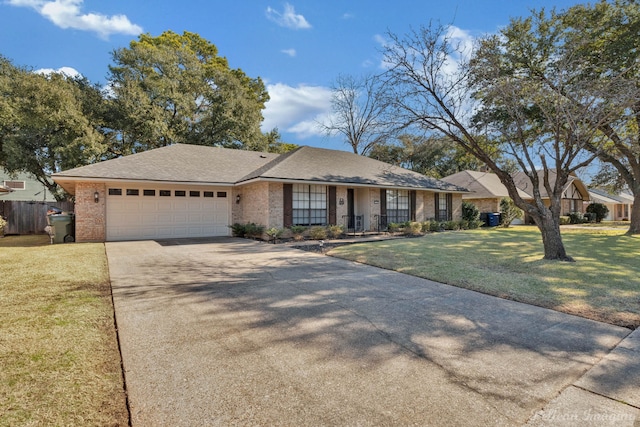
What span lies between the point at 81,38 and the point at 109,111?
5.68m

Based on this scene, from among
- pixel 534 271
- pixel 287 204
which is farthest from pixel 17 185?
pixel 534 271

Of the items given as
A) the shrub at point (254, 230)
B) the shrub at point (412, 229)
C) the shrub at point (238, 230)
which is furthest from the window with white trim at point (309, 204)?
the shrub at point (412, 229)

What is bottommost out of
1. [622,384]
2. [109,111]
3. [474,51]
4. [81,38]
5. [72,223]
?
[622,384]

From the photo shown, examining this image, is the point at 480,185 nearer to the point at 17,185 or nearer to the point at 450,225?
the point at 450,225

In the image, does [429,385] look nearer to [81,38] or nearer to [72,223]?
[72,223]

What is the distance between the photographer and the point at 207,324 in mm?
3947

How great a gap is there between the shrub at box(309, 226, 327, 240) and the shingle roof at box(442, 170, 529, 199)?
1356 centimetres

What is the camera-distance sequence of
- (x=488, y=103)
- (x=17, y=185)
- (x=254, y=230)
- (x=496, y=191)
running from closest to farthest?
(x=488, y=103) < (x=254, y=230) < (x=496, y=191) < (x=17, y=185)

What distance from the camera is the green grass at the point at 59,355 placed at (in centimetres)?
223

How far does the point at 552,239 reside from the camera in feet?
27.4

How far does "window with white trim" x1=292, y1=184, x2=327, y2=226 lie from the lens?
46.5 feet

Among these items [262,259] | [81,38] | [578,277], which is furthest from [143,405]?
[81,38]

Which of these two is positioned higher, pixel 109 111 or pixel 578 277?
pixel 109 111

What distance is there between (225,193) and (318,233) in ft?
17.2
